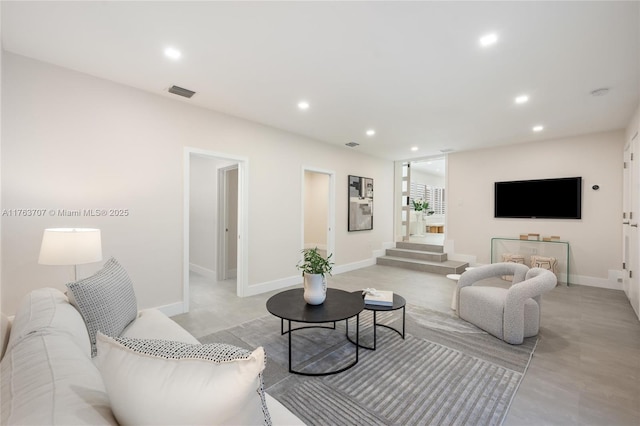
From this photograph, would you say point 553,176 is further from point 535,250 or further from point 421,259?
point 421,259

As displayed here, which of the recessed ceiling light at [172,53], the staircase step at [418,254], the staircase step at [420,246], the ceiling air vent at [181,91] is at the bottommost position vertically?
the staircase step at [418,254]

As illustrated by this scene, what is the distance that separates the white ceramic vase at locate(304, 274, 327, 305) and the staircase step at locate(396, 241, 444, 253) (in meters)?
4.87

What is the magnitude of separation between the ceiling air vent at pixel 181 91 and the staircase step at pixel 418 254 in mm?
5408

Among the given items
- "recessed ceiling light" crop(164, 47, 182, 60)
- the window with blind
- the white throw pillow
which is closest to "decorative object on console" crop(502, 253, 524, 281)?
the window with blind

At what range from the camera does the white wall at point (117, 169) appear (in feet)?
8.27

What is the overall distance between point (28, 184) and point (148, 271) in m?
1.34

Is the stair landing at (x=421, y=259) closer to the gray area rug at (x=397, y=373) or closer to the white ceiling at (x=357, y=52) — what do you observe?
the gray area rug at (x=397, y=373)

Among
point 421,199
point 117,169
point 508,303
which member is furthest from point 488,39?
point 421,199

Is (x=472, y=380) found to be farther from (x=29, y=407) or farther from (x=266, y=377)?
(x=29, y=407)

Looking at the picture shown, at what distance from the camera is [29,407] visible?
26.6 inches

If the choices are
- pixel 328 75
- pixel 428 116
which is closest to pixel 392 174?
pixel 428 116

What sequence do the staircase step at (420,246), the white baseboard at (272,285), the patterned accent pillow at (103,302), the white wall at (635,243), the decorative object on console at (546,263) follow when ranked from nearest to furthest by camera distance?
1. the patterned accent pillow at (103,302)
2. the white wall at (635,243)
3. the white baseboard at (272,285)
4. the decorative object on console at (546,263)
5. the staircase step at (420,246)

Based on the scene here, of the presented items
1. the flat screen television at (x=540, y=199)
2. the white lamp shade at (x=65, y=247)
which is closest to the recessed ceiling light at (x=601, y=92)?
the flat screen television at (x=540, y=199)

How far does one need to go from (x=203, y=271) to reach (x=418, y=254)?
4.62 m
